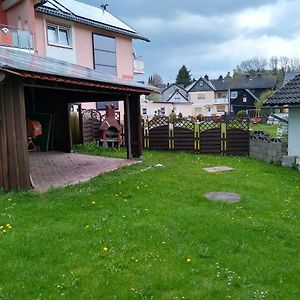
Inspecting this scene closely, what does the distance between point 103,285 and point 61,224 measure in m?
2.17

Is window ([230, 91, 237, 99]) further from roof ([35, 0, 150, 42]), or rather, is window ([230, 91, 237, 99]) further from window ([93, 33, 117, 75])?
window ([93, 33, 117, 75])

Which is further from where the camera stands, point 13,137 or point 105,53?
point 105,53

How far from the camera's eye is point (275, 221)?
21.2ft

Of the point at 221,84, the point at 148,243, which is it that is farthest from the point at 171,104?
the point at 148,243

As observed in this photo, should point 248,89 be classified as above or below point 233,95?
above

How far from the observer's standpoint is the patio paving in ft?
31.6

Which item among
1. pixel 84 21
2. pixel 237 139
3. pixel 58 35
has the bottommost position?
pixel 237 139

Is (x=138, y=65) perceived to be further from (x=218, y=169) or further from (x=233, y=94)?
(x=233, y=94)

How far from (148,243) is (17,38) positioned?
1629 centimetres

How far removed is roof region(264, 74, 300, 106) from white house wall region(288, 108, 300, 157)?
411 mm

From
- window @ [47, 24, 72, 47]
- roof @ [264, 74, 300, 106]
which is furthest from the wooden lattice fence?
window @ [47, 24, 72, 47]

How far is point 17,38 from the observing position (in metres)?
18.9

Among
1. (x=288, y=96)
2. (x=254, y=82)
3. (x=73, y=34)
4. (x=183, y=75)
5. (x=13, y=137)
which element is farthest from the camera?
(x=183, y=75)

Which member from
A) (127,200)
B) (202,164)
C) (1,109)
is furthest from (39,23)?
(127,200)
